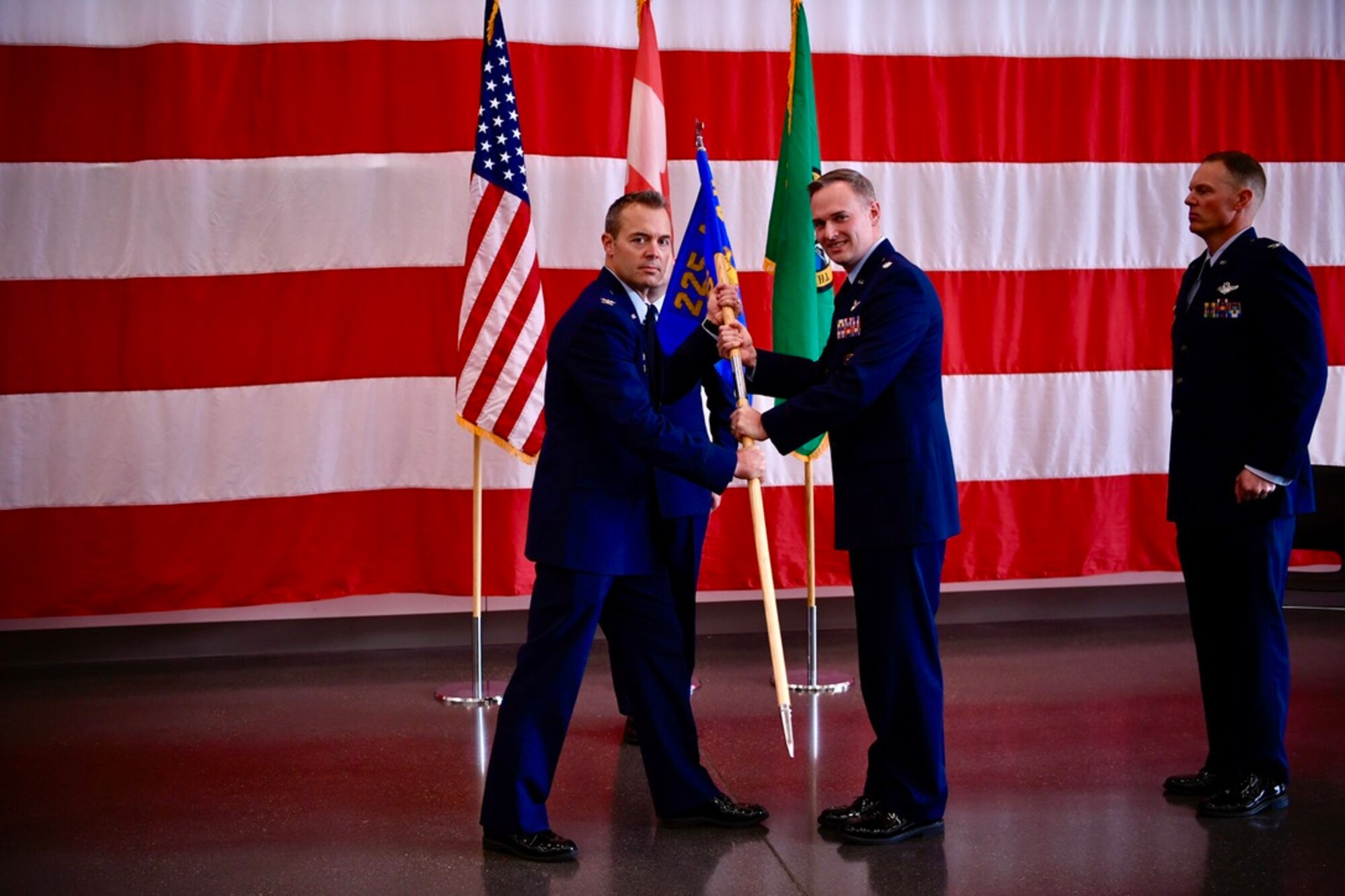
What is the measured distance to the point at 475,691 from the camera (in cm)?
462

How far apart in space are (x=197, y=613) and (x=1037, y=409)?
3454 millimetres

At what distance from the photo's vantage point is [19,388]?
16.4 ft

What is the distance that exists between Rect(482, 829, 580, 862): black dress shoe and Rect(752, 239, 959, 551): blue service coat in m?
0.91

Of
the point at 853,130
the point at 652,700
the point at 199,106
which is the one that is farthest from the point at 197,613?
the point at 853,130

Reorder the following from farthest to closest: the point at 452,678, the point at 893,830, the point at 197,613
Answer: the point at 197,613, the point at 452,678, the point at 893,830

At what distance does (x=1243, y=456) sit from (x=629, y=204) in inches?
61.7

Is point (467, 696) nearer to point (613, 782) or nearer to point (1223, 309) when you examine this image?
point (613, 782)

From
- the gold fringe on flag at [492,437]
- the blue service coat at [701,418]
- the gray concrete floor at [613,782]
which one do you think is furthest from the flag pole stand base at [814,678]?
the gold fringe on flag at [492,437]

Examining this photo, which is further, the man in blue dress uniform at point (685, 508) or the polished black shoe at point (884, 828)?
the man in blue dress uniform at point (685, 508)

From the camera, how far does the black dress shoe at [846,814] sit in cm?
314

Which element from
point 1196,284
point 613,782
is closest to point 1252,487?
point 1196,284

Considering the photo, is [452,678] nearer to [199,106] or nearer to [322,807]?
[322,807]

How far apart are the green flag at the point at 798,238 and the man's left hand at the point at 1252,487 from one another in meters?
1.75

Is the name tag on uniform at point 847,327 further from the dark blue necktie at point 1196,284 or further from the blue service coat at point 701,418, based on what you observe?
the dark blue necktie at point 1196,284
